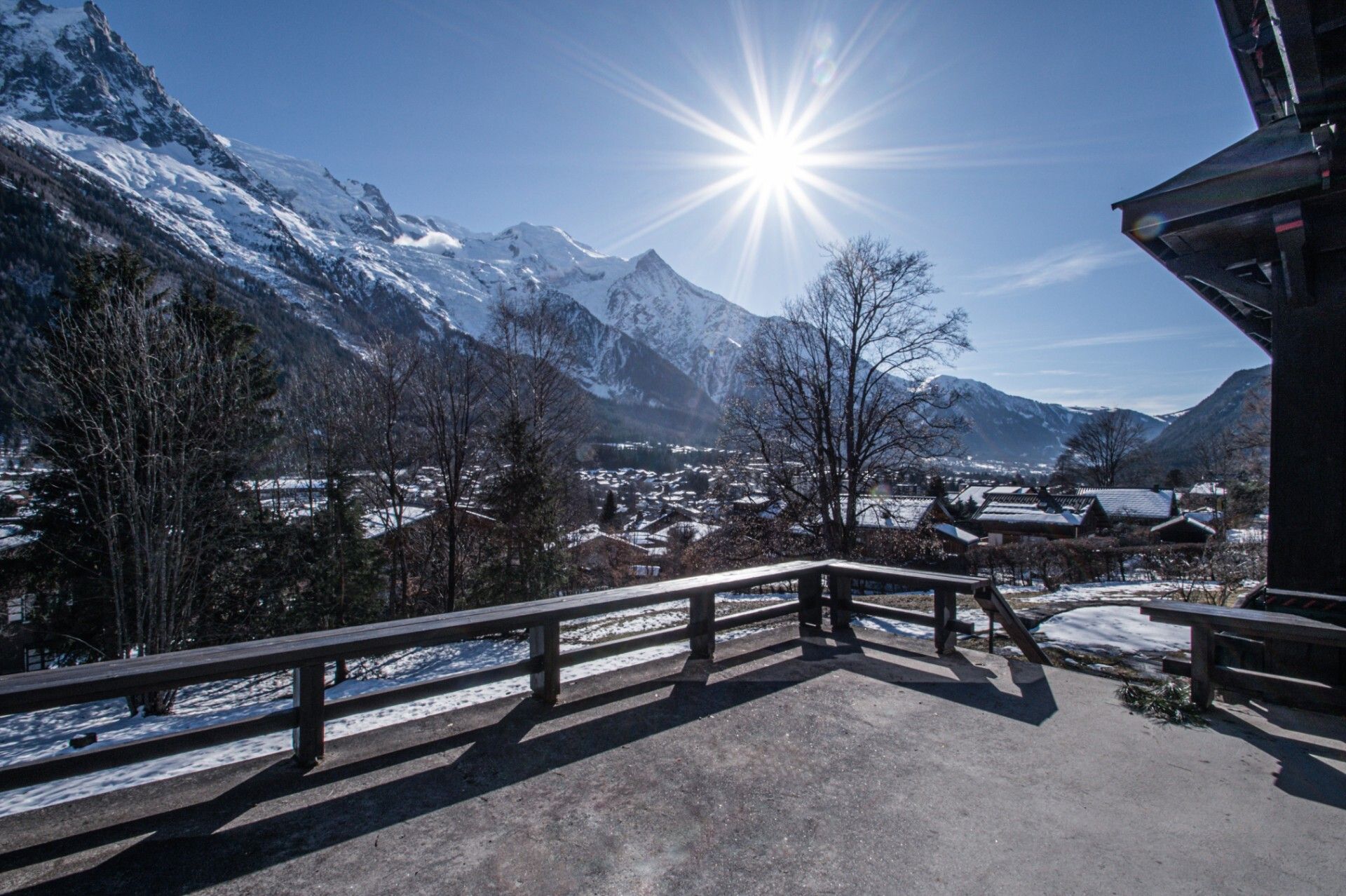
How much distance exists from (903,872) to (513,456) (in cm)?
1603

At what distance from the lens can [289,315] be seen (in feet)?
392

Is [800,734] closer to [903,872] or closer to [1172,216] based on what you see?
[903,872]

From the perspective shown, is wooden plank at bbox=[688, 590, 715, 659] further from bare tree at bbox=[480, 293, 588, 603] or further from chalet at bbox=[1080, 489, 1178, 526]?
chalet at bbox=[1080, 489, 1178, 526]

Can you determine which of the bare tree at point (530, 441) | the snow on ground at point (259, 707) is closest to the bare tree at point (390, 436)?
the bare tree at point (530, 441)

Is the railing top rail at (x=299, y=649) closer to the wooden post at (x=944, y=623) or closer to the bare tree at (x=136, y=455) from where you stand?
the wooden post at (x=944, y=623)

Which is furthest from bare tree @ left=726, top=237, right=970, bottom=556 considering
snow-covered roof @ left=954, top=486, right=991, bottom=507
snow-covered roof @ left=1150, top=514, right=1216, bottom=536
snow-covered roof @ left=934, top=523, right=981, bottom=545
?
snow-covered roof @ left=954, top=486, right=991, bottom=507

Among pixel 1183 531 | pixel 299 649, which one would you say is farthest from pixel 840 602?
pixel 1183 531

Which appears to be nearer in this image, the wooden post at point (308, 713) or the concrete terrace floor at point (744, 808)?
the concrete terrace floor at point (744, 808)

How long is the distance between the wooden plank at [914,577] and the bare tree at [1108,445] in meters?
61.1

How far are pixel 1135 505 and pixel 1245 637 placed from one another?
51.7 m

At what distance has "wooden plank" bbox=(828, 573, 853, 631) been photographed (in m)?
6.55

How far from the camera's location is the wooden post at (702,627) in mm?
5379

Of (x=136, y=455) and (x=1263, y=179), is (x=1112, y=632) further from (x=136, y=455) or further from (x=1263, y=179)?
(x=136, y=455)

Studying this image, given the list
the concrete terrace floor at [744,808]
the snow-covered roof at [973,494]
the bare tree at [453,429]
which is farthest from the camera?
the snow-covered roof at [973,494]
